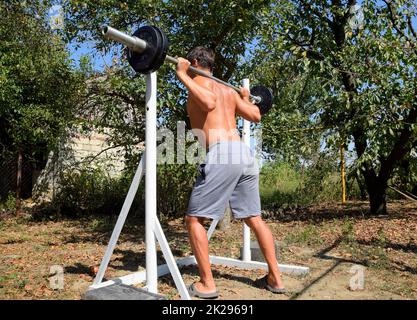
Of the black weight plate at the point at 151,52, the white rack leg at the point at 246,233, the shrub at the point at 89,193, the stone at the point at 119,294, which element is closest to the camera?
the stone at the point at 119,294

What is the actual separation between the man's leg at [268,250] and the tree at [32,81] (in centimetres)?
413

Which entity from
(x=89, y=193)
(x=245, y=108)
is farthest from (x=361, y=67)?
(x=89, y=193)

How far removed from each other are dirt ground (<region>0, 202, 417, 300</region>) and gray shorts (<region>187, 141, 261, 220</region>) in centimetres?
70

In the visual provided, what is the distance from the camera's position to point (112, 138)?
267 inches

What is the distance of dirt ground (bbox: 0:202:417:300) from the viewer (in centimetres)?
350

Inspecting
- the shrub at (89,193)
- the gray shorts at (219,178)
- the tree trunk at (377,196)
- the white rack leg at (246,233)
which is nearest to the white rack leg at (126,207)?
the gray shorts at (219,178)

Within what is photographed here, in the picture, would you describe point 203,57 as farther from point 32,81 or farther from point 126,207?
point 32,81

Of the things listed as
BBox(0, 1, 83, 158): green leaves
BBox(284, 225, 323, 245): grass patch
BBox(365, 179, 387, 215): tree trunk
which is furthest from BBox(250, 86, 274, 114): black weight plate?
BBox(365, 179, 387, 215): tree trunk

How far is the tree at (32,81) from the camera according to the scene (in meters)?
6.81

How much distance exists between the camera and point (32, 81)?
744cm

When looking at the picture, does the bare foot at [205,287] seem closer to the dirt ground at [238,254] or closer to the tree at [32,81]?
the dirt ground at [238,254]

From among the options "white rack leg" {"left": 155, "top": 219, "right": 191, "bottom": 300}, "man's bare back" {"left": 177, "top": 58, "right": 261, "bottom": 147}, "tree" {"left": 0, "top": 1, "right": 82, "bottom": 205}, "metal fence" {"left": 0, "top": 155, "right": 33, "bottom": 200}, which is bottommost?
"white rack leg" {"left": 155, "top": 219, "right": 191, "bottom": 300}

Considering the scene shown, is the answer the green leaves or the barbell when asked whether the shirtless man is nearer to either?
the barbell
